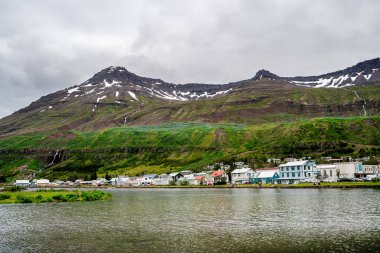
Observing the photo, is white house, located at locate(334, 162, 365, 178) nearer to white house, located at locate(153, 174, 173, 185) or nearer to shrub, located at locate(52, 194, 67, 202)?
white house, located at locate(153, 174, 173, 185)

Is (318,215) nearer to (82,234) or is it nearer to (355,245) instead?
(355,245)

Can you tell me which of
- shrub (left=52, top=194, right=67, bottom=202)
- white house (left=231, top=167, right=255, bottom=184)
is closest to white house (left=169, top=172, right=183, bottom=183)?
white house (left=231, top=167, right=255, bottom=184)

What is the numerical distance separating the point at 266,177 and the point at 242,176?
1123cm

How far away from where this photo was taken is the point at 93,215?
1903 inches

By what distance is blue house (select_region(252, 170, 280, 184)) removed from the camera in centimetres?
12925

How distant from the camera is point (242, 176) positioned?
140000mm

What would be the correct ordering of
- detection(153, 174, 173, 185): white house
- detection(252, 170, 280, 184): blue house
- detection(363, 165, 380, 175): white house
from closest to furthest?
detection(363, 165, 380, 175): white house < detection(252, 170, 280, 184): blue house < detection(153, 174, 173, 185): white house

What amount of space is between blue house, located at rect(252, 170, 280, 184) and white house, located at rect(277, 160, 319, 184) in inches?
114

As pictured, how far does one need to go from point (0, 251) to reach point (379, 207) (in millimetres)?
40475

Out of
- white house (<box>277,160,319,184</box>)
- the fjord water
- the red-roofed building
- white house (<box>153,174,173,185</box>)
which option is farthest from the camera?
white house (<box>153,174,173,185</box>)

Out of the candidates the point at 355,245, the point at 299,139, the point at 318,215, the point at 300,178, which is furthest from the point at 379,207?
the point at 299,139

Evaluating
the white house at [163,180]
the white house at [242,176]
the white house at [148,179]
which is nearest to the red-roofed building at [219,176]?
the white house at [242,176]

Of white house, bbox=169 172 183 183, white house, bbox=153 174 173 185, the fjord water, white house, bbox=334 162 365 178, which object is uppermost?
white house, bbox=334 162 365 178

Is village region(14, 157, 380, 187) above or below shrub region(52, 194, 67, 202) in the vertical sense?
above
